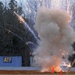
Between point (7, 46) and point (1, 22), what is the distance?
15.0 ft

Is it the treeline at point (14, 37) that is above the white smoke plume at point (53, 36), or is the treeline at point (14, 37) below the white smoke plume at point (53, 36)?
above

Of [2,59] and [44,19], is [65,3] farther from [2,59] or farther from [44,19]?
[44,19]

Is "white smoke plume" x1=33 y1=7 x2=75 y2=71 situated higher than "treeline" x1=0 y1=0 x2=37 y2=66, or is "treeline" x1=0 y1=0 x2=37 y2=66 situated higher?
"treeline" x1=0 y1=0 x2=37 y2=66

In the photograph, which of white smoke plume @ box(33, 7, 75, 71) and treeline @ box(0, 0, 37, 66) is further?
treeline @ box(0, 0, 37, 66)

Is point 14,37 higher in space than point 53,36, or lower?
higher

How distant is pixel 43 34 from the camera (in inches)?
1008

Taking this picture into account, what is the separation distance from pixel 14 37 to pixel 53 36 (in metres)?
21.8

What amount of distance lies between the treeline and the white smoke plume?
650 inches

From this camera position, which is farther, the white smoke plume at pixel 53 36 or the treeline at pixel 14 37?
the treeline at pixel 14 37

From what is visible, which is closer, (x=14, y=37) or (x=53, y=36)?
(x=53, y=36)

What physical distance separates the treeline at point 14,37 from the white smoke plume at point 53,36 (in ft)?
54.2

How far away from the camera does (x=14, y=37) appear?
4638 centimetres

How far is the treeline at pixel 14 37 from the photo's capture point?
44.3 meters

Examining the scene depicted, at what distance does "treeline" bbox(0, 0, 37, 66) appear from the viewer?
4431 centimetres
